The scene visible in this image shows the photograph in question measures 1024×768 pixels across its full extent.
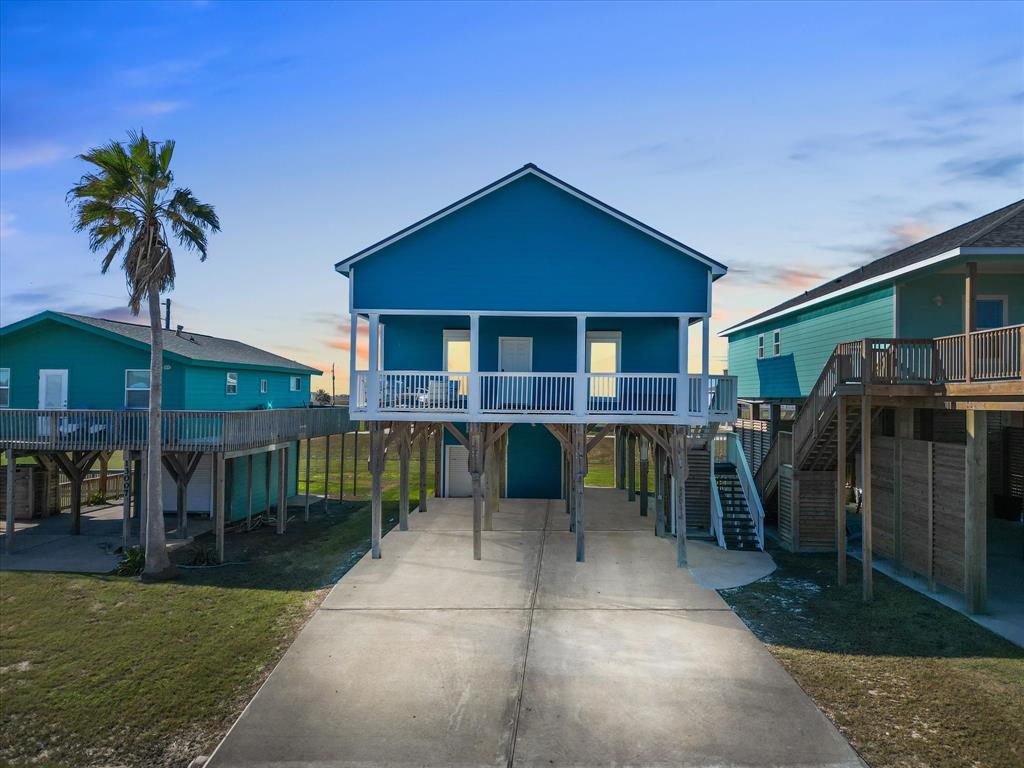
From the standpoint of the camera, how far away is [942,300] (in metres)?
15.2

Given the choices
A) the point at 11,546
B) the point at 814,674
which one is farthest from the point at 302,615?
the point at 11,546

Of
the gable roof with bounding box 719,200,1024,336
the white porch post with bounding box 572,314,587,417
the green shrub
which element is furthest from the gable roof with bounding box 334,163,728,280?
the green shrub

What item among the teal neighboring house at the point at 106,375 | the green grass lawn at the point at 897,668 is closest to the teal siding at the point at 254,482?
the teal neighboring house at the point at 106,375

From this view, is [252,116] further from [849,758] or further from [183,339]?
[849,758]

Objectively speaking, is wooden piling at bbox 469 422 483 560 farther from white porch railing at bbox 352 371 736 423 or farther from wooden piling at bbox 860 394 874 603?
wooden piling at bbox 860 394 874 603

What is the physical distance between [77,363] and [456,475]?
12.9 meters

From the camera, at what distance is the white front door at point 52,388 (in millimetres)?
19391

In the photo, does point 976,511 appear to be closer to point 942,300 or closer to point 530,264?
point 942,300

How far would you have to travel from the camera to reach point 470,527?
61.1 feet

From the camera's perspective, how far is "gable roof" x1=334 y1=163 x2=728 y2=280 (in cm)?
1509

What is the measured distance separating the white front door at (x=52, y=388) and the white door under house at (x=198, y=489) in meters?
3.76

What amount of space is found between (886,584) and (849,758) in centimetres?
766

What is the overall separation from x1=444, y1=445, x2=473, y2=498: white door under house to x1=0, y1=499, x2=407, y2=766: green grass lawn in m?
7.63

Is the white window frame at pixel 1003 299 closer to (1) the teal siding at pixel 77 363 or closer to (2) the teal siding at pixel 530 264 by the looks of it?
(2) the teal siding at pixel 530 264
